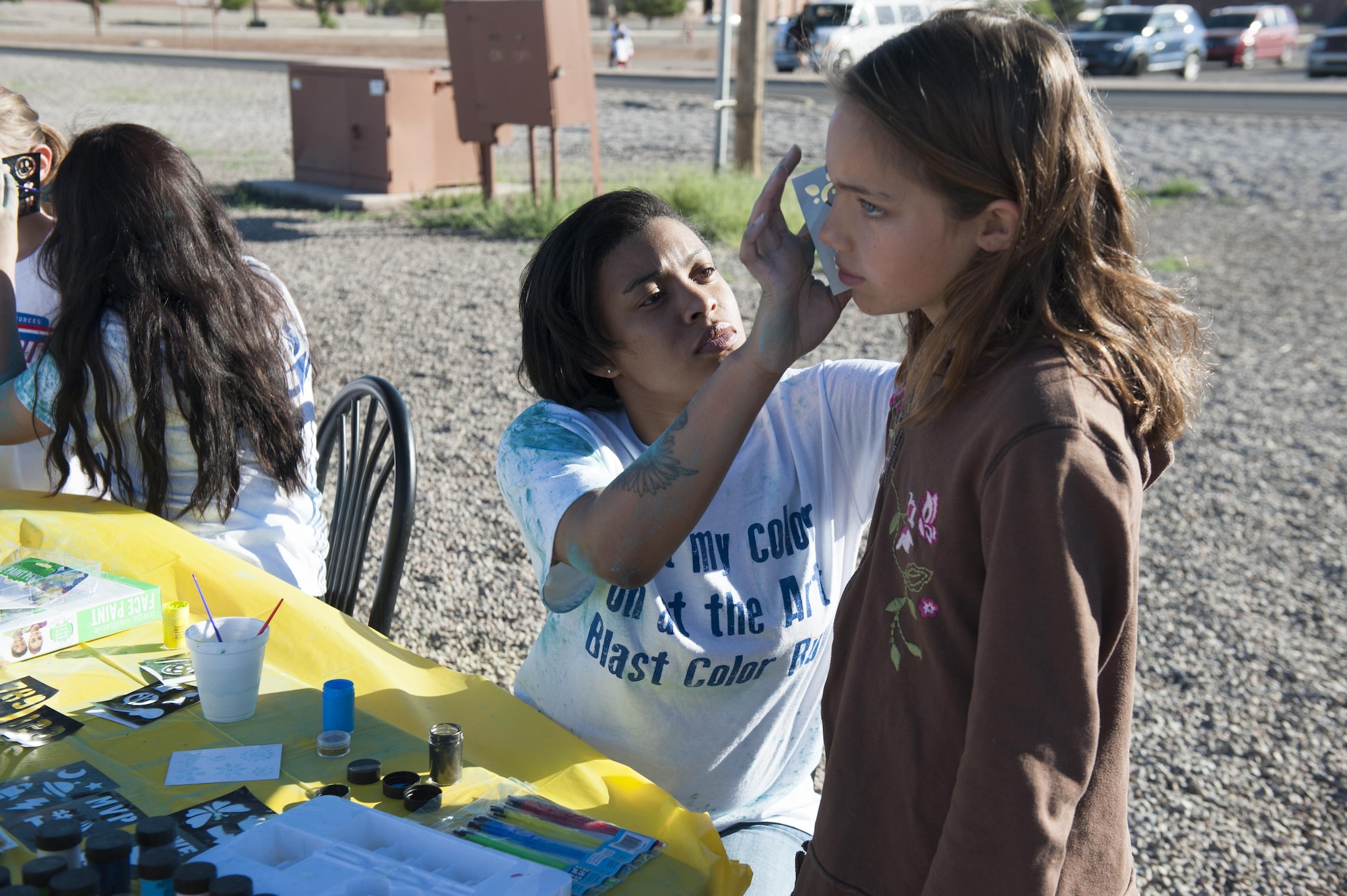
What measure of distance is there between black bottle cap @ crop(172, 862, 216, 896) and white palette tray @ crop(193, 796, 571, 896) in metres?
0.03

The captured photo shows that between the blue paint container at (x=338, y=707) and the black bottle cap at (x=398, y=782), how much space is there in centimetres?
15

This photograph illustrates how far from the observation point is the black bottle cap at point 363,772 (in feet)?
4.89

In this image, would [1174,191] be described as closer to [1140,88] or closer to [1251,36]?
[1140,88]

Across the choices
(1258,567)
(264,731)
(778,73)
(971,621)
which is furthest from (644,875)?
(778,73)

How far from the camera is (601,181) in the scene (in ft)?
37.4

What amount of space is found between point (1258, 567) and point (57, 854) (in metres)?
4.19

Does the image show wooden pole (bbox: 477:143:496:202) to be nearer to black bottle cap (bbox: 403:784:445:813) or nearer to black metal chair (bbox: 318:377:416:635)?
black metal chair (bbox: 318:377:416:635)

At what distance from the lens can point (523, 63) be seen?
9727 mm

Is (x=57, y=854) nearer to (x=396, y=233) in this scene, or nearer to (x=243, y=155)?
(x=396, y=233)

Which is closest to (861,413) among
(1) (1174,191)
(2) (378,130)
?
(2) (378,130)

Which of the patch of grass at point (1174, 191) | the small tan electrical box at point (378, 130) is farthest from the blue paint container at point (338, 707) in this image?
the patch of grass at point (1174, 191)

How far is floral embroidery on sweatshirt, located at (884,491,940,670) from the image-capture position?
1.22 meters

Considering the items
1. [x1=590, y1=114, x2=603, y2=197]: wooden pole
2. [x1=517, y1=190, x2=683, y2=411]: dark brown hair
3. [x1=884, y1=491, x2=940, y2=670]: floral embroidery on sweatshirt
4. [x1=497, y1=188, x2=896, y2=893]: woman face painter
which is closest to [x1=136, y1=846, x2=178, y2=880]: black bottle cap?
[x1=497, y1=188, x2=896, y2=893]: woman face painter

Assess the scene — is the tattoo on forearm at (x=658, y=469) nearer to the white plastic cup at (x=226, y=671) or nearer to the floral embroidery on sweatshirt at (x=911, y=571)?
the floral embroidery on sweatshirt at (x=911, y=571)
